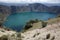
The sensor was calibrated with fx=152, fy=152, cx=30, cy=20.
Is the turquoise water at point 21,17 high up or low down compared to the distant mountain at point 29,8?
down

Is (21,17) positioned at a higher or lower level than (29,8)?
lower

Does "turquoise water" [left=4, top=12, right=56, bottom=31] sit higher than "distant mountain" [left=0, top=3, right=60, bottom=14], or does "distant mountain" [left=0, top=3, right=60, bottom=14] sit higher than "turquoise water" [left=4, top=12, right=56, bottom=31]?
"distant mountain" [left=0, top=3, right=60, bottom=14]

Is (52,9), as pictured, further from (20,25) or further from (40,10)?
(20,25)

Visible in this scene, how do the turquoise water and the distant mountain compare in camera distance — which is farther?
the distant mountain

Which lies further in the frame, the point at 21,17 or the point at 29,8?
the point at 29,8

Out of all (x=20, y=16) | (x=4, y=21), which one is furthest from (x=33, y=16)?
(x=4, y=21)

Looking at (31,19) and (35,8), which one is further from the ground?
(35,8)

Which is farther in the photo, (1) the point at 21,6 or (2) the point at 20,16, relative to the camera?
(1) the point at 21,6

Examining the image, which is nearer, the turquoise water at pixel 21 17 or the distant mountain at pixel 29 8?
the turquoise water at pixel 21 17
